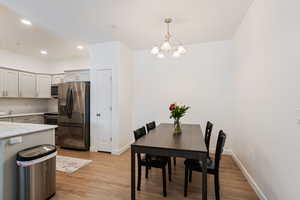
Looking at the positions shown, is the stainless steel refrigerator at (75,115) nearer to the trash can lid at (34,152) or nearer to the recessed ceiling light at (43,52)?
the recessed ceiling light at (43,52)

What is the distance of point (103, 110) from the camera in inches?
149

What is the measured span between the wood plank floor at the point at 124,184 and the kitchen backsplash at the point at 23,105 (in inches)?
140

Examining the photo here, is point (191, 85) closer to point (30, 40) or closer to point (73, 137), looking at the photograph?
point (73, 137)

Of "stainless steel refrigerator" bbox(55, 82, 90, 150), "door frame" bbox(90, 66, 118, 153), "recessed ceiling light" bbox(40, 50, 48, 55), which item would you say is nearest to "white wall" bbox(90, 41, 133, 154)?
"door frame" bbox(90, 66, 118, 153)

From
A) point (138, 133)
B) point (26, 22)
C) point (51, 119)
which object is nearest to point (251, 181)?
point (138, 133)

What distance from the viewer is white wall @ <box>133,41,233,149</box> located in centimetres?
357

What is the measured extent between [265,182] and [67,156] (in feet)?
12.8

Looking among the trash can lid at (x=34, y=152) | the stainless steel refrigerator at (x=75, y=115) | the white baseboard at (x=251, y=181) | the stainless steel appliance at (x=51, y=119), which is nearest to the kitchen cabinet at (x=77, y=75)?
the stainless steel refrigerator at (x=75, y=115)

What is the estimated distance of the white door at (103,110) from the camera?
372 centimetres

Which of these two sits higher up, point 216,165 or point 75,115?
point 75,115

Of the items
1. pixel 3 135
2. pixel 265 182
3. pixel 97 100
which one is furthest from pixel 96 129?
pixel 265 182

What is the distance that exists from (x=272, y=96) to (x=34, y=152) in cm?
302

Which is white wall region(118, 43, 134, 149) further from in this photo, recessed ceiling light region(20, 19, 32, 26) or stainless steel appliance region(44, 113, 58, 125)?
stainless steel appliance region(44, 113, 58, 125)

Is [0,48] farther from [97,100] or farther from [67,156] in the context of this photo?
[67,156]
